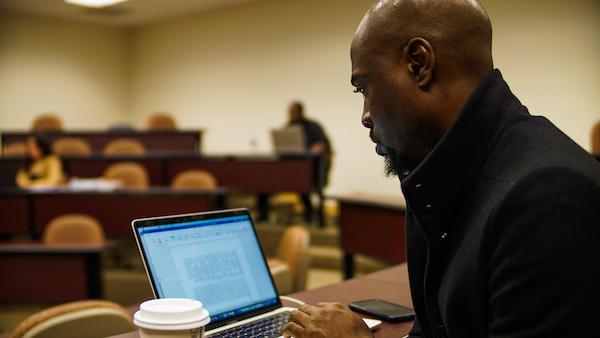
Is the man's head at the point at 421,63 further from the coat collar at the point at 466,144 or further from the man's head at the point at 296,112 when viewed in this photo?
the man's head at the point at 296,112

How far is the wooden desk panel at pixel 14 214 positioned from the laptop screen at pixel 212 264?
3953 mm

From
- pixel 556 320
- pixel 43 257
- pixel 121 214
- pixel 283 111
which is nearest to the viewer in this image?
pixel 556 320

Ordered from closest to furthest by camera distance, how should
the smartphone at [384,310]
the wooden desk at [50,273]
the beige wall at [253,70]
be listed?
1. the smartphone at [384,310]
2. the wooden desk at [50,273]
3. the beige wall at [253,70]

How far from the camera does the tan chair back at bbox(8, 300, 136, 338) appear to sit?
1.35m

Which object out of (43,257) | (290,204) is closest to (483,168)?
(43,257)

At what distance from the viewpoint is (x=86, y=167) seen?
6.38 metres

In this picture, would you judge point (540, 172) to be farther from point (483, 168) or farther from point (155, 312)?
point (155, 312)

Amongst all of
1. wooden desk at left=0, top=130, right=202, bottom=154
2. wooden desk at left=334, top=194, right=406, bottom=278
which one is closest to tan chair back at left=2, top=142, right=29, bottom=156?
wooden desk at left=0, top=130, right=202, bottom=154

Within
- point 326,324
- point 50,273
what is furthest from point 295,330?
point 50,273

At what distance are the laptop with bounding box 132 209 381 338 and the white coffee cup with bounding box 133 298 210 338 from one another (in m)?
0.21

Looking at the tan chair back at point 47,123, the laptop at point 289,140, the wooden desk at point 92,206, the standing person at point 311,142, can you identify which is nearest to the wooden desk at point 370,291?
the wooden desk at point 92,206

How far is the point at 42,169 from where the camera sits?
232 inches

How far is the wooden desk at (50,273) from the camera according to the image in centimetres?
301

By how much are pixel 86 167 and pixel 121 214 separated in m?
2.01
